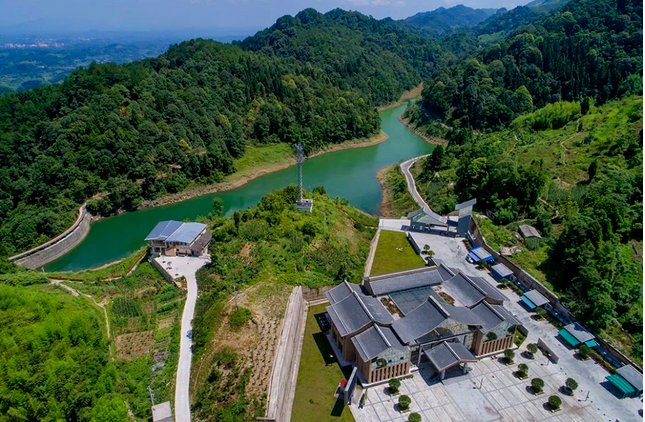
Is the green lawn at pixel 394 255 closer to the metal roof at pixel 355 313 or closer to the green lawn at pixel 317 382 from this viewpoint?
the metal roof at pixel 355 313

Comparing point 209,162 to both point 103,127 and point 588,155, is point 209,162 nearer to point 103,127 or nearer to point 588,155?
point 103,127

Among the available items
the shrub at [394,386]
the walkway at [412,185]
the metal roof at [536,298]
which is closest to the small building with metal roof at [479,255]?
the metal roof at [536,298]

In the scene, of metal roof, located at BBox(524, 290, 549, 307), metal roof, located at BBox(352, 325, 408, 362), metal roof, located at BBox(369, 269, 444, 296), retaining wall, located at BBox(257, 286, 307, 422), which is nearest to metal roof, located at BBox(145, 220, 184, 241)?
retaining wall, located at BBox(257, 286, 307, 422)

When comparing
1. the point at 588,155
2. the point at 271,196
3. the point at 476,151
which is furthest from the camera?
the point at 476,151

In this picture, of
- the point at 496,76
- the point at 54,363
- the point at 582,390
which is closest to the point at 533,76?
the point at 496,76

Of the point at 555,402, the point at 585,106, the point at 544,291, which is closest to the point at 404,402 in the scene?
the point at 555,402

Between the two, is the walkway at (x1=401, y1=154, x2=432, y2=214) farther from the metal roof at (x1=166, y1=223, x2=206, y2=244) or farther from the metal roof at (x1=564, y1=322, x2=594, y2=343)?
the metal roof at (x1=166, y1=223, x2=206, y2=244)

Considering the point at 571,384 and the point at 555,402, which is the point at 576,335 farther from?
the point at 555,402
